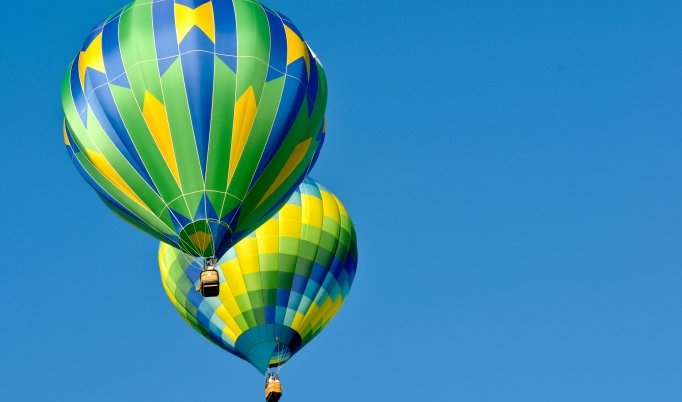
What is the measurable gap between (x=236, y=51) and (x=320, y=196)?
251 inches

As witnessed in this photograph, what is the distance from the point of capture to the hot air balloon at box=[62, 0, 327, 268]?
2958 cm

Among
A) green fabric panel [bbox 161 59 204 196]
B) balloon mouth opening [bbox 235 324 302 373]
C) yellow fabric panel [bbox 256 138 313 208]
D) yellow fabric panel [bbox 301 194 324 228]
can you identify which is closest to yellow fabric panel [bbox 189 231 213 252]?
green fabric panel [bbox 161 59 204 196]

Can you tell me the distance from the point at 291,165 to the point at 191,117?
1796 mm

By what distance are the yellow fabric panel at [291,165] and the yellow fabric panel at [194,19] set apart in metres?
2.05

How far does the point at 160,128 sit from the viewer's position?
29562mm

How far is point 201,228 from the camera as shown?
2955cm

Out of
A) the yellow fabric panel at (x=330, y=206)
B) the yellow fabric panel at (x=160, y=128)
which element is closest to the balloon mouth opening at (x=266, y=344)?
the yellow fabric panel at (x=330, y=206)

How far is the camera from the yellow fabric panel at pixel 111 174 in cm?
2994

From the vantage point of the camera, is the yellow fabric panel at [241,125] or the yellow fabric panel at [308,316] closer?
the yellow fabric panel at [241,125]

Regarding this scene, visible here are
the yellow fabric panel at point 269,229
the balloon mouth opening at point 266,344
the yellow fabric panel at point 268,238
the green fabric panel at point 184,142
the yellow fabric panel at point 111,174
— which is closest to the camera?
the green fabric panel at point 184,142

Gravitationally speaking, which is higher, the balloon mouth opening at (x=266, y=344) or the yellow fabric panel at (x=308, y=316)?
the yellow fabric panel at (x=308, y=316)

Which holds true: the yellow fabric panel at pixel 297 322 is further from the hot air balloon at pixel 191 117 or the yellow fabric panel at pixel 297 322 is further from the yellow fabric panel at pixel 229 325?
the hot air balloon at pixel 191 117

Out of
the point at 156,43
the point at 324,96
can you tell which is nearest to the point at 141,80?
the point at 156,43

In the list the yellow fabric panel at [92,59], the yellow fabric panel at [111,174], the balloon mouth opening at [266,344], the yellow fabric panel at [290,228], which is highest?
the yellow fabric panel at [290,228]
